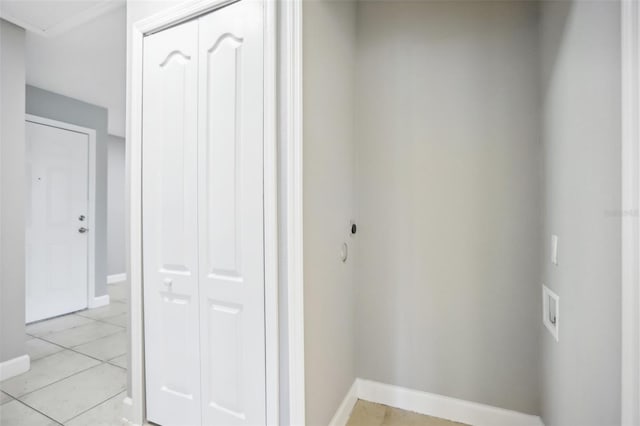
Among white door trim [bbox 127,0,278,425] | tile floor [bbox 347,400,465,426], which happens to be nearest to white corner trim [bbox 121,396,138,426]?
white door trim [bbox 127,0,278,425]

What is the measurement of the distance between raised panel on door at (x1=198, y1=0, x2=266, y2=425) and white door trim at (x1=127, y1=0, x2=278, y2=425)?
4cm

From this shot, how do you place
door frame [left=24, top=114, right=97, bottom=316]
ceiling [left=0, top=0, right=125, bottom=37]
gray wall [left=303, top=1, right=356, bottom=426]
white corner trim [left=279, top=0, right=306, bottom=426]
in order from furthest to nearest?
1. door frame [left=24, top=114, right=97, bottom=316]
2. ceiling [left=0, top=0, right=125, bottom=37]
3. gray wall [left=303, top=1, right=356, bottom=426]
4. white corner trim [left=279, top=0, right=306, bottom=426]

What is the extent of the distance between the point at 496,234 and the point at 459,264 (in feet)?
0.85

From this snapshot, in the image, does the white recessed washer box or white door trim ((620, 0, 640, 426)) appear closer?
white door trim ((620, 0, 640, 426))

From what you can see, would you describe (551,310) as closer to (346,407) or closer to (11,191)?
(346,407)

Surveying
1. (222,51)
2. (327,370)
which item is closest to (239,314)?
(327,370)

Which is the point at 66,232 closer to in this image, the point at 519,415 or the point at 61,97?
the point at 61,97

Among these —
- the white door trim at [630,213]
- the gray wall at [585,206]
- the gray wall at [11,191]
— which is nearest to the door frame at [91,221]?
the gray wall at [11,191]

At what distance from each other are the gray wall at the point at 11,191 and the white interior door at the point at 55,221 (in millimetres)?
1148

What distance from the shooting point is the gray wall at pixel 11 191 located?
2.20 meters

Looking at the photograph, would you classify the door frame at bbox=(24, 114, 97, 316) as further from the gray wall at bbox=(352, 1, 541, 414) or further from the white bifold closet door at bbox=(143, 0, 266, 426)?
the gray wall at bbox=(352, 1, 541, 414)

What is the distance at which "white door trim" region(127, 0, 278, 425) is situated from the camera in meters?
1.26

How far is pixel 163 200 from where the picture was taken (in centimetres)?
155

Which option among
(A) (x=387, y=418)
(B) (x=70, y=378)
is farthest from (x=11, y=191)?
(A) (x=387, y=418)
